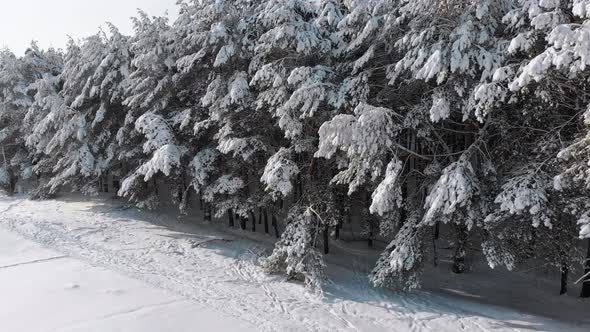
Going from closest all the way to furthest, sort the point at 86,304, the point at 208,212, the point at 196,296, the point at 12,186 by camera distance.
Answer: the point at 86,304 < the point at 196,296 < the point at 208,212 < the point at 12,186

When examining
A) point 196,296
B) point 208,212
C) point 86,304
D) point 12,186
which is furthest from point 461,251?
point 12,186

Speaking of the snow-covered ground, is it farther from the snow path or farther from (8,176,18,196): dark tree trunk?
(8,176,18,196): dark tree trunk

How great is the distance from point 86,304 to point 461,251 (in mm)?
10467

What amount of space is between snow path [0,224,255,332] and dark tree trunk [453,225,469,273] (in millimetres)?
6755

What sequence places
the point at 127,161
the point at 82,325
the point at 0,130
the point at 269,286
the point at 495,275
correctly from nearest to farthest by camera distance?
the point at 82,325 → the point at 269,286 → the point at 495,275 → the point at 127,161 → the point at 0,130

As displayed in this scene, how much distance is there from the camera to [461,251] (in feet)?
40.8

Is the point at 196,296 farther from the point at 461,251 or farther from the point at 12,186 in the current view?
the point at 12,186

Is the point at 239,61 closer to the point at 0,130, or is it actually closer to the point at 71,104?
the point at 71,104

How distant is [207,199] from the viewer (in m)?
15.0

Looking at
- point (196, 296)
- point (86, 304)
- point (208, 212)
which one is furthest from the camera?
point (208, 212)

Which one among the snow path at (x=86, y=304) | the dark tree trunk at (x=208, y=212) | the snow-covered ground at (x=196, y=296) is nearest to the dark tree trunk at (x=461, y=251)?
the snow-covered ground at (x=196, y=296)

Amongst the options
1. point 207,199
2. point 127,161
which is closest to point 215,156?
point 207,199

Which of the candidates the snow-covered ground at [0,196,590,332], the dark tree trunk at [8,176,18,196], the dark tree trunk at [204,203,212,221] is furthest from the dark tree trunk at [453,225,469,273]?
the dark tree trunk at [8,176,18,196]

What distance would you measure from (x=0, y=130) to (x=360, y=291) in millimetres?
23177
